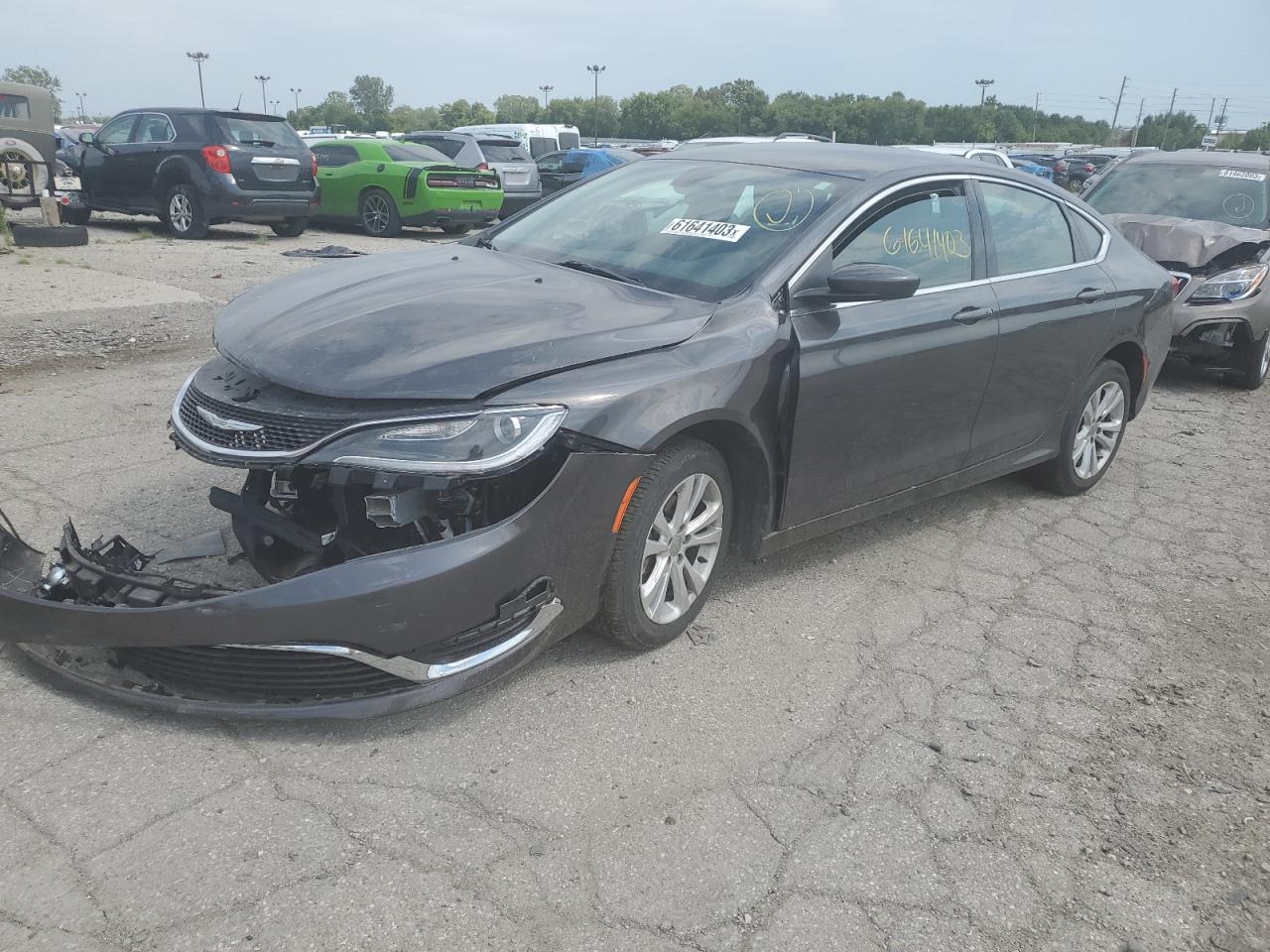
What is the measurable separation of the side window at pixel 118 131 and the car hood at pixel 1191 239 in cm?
1170

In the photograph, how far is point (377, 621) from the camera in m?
2.64

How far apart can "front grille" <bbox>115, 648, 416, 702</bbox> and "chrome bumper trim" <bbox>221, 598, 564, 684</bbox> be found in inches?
0.9

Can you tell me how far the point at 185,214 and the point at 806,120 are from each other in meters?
89.3

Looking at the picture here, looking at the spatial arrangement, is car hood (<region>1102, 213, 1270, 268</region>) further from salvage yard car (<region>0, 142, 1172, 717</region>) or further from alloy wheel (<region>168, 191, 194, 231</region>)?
alloy wheel (<region>168, 191, 194, 231</region>)

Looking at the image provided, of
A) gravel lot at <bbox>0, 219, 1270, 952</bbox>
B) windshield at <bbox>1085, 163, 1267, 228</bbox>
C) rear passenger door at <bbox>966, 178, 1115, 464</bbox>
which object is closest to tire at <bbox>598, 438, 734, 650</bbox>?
gravel lot at <bbox>0, 219, 1270, 952</bbox>

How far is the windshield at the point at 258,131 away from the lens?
12.6 m

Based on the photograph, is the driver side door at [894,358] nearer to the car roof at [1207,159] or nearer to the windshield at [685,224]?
the windshield at [685,224]

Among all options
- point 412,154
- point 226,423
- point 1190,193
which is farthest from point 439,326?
point 412,154

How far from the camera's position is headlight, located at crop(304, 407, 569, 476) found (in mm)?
2727

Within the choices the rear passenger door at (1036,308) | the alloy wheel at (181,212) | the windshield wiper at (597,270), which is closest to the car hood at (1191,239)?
the rear passenger door at (1036,308)

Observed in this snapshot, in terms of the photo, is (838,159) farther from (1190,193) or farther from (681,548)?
(1190,193)

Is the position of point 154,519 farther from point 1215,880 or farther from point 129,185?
point 129,185

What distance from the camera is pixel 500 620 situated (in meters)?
2.84

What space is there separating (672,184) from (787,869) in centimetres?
285
